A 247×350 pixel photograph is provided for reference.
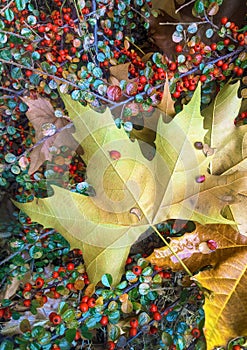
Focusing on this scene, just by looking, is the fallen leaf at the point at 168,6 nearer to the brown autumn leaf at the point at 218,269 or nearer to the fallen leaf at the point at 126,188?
the fallen leaf at the point at 126,188

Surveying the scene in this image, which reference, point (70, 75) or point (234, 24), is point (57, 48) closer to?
point (70, 75)

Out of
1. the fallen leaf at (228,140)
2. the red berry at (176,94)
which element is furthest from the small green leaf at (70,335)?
the red berry at (176,94)

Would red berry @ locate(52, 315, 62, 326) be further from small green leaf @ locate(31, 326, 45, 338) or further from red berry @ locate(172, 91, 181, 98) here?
red berry @ locate(172, 91, 181, 98)

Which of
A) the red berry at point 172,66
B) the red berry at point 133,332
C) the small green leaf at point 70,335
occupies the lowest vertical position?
the red berry at point 133,332

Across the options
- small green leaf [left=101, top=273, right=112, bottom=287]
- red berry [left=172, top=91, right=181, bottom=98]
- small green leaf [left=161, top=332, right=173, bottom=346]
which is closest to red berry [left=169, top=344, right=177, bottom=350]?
small green leaf [left=161, top=332, right=173, bottom=346]

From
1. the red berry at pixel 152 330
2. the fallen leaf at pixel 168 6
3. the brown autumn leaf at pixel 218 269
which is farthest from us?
the fallen leaf at pixel 168 6
